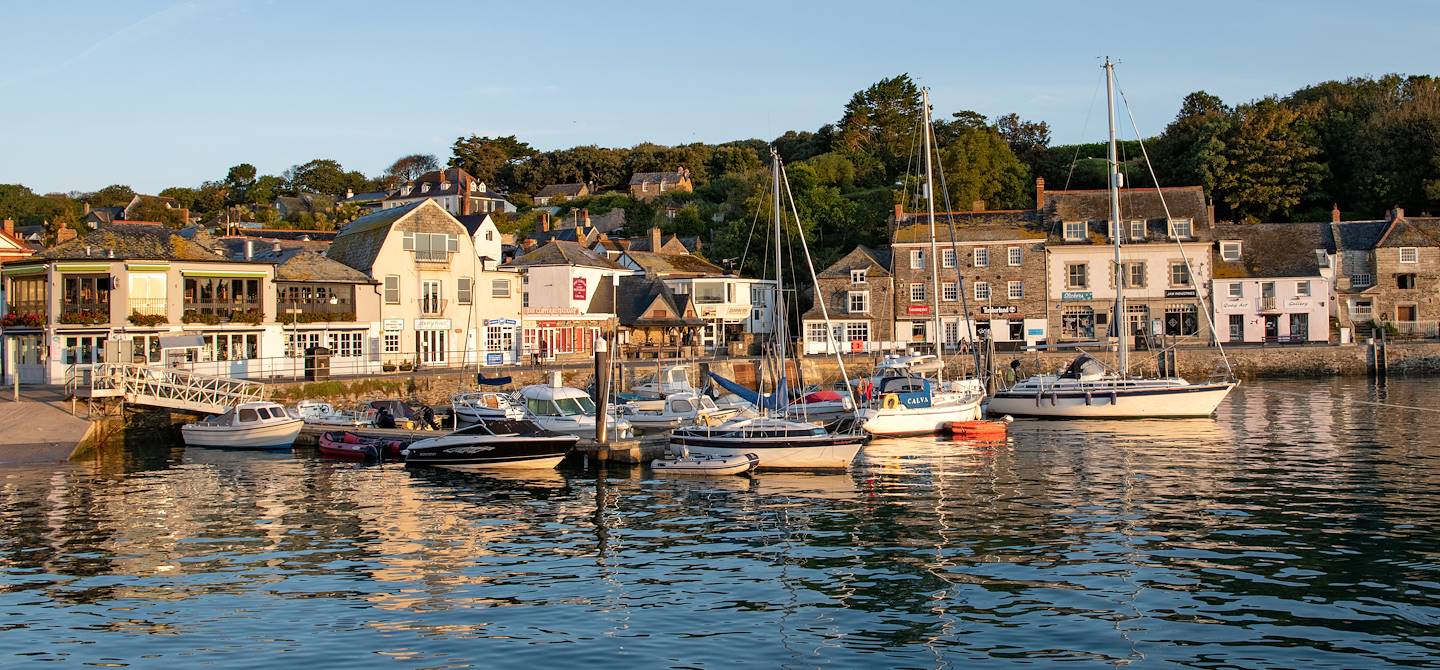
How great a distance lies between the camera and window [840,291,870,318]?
3044 inches

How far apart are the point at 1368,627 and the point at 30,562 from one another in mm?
23403

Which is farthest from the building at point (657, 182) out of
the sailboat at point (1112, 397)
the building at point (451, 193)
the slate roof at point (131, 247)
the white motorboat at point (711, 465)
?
the white motorboat at point (711, 465)

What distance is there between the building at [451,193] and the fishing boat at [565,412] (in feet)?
284

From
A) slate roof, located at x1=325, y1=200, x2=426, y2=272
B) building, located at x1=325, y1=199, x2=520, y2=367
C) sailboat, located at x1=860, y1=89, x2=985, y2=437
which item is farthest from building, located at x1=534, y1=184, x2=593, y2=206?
sailboat, located at x1=860, y1=89, x2=985, y2=437

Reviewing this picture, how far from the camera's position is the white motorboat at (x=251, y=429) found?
4016 cm

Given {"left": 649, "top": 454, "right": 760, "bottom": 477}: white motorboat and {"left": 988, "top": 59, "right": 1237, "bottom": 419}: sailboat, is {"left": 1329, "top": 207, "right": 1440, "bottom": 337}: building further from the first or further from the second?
{"left": 649, "top": 454, "right": 760, "bottom": 477}: white motorboat

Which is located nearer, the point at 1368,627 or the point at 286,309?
the point at 1368,627

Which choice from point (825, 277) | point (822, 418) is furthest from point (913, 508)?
point (825, 277)

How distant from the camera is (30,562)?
21938 mm

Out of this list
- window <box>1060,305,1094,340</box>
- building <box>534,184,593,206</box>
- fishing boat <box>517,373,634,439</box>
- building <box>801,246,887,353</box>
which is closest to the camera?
fishing boat <box>517,373,634,439</box>

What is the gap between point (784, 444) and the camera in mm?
33406

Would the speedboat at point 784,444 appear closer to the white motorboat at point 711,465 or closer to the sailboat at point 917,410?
the white motorboat at point 711,465

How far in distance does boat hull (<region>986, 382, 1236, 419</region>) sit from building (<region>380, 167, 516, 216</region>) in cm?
8782

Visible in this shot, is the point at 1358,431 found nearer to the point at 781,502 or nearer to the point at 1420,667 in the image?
the point at 781,502
